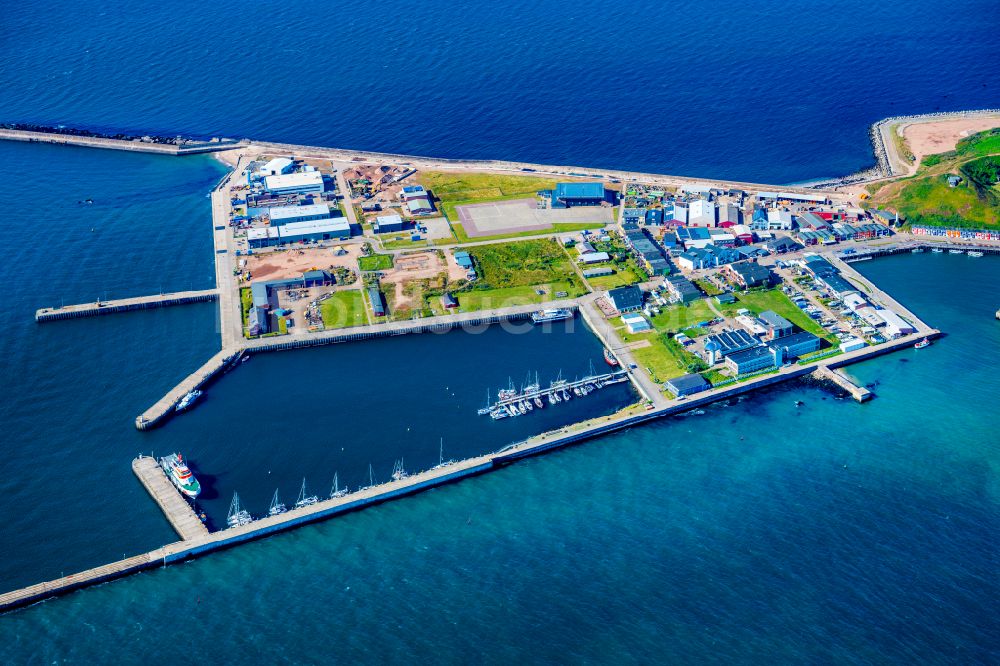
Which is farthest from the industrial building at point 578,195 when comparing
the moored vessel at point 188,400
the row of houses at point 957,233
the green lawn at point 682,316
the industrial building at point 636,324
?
the moored vessel at point 188,400

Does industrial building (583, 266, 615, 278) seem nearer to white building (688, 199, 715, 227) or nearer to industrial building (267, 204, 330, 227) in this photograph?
white building (688, 199, 715, 227)

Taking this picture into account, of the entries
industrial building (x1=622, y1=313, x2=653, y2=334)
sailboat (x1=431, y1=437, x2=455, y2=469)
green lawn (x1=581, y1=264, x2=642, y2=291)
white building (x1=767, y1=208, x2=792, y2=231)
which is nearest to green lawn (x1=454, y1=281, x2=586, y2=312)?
green lawn (x1=581, y1=264, x2=642, y2=291)

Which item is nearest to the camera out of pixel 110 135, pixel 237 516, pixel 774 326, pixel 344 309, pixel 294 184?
pixel 237 516

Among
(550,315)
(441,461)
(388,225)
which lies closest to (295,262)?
(388,225)

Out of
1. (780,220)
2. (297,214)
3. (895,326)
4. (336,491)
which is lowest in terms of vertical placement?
(336,491)

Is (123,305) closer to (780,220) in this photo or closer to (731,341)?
(731,341)

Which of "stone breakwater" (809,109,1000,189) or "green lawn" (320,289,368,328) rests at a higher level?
"stone breakwater" (809,109,1000,189)

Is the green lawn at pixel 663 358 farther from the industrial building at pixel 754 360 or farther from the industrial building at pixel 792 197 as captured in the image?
the industrial building at pixel 792 197
